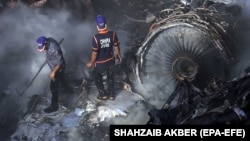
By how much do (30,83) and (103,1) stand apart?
460 centimetres

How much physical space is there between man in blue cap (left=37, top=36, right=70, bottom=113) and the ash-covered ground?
0.94 feet

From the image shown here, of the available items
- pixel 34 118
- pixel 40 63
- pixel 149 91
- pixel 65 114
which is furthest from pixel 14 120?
pixel 149 91

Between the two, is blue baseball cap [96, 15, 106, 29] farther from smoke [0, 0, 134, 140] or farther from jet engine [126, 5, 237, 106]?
smoke [0, 0, 134, 140]

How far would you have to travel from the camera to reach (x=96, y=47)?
→ 858 centimetres

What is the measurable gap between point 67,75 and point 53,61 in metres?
1.52

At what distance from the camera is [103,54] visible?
8773 millimetres

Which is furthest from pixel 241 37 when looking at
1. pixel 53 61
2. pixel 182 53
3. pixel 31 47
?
pixel 31 47

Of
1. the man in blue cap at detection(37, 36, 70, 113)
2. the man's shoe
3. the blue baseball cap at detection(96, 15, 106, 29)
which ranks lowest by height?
the man's shoe

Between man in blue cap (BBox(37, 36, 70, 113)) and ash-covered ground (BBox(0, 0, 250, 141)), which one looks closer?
man in blue cap (BBox(37, 36, 70, 113))

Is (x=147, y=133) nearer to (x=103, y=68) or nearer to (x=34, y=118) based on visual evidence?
(x=103, y=68)

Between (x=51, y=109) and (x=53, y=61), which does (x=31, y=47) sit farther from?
(x=51, y=109)

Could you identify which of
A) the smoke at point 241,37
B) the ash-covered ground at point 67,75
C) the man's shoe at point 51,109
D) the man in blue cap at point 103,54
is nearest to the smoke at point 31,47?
the ash-covered ground at point 67,75

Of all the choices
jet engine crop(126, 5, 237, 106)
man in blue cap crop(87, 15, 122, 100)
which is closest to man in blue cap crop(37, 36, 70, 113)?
man in blue cap crop(87, 15, 122, 100)

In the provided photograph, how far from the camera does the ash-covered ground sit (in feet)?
28.4
